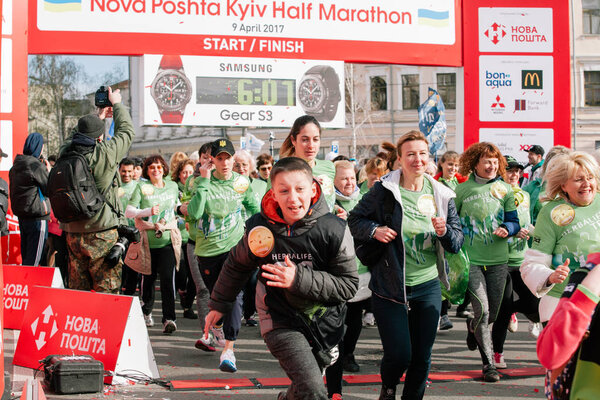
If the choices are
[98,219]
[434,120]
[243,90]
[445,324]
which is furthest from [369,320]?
[434,120]

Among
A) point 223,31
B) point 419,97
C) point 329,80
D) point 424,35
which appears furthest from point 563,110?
point 419,97

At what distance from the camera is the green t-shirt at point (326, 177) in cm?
634

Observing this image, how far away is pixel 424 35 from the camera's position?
12.0m

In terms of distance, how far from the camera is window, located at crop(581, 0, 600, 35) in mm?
41750

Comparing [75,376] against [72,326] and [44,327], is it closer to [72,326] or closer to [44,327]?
[72,326]

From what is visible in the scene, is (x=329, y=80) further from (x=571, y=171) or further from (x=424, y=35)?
(x=571, y=171)

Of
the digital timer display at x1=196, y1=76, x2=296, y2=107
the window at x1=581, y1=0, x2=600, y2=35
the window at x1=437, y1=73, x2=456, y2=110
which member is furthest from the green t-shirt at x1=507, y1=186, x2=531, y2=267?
the window at x1=581, y1=0, x2=600, y2=35

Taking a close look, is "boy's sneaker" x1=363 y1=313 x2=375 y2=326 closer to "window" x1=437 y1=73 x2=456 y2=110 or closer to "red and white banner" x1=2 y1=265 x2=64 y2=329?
"red and white banner" x1=2 y1=265 x2=64 y2=329

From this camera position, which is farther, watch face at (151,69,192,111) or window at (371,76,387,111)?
window at (371,76,387,111)

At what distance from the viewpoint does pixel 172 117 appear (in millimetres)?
11609

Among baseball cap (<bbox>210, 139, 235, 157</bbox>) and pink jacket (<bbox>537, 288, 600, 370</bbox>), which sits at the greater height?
baseball cap (<bbox>210, 139, 235, 157</bbox>)

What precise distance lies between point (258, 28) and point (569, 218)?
7.49 m

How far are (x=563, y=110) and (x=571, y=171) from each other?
8.26 m

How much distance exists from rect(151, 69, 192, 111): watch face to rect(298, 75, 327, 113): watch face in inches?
67.5
